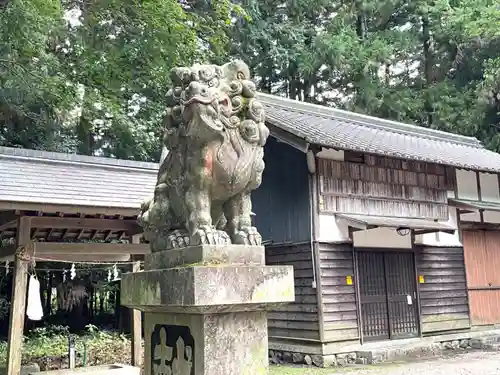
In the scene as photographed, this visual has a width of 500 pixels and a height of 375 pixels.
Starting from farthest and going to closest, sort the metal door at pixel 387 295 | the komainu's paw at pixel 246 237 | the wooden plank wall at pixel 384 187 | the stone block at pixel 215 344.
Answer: the metal door at pixel 387 295 → the wooden plank wall at pixel 384 187 → the komainu's paw at pixel 246 237 → the stone block at pixel 215 344

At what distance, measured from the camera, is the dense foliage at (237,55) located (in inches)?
520

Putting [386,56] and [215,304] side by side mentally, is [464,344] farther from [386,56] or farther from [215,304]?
[386,56]

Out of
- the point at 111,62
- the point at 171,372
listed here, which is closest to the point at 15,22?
the point at 111,62

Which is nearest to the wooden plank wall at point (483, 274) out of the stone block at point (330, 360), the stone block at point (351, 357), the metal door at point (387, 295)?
the metal door at point (387, 295)

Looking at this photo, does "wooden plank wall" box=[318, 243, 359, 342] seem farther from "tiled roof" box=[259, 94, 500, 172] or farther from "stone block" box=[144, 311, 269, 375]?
"stone block" box=[144, 311, 269, 375]

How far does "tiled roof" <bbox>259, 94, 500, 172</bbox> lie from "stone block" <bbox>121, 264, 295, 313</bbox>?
7080mm

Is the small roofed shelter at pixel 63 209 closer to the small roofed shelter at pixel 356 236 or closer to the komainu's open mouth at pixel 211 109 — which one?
the small roofed shelter at pixel 356 236

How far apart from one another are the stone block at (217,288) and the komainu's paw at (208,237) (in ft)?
0.67

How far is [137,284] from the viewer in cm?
387

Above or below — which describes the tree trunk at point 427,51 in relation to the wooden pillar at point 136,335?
above

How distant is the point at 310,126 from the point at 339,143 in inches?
68.9

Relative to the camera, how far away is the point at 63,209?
798 centimetres

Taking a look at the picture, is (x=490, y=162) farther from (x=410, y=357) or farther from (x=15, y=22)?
(x=15, y=22)

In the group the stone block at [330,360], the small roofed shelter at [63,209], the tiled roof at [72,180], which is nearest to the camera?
the small roofed shelter at [63,209]
